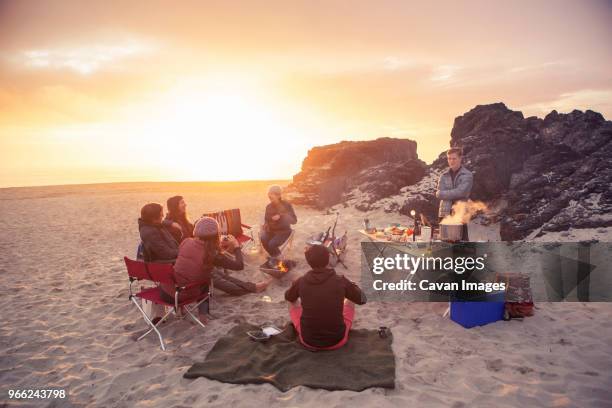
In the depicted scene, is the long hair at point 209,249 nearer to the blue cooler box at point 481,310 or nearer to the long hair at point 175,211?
the long hair at point 175,211

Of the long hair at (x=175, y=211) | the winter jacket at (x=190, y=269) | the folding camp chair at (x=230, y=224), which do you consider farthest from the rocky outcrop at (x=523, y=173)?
the long hair at (x=175, y=211)

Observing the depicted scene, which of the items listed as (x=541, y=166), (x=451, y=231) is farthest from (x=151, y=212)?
(x=541, y=166)

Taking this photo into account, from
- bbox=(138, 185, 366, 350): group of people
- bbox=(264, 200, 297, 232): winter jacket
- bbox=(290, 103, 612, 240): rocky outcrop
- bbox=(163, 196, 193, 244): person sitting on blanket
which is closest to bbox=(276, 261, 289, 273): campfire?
bbox=(138, 185, 366, 350): group of people

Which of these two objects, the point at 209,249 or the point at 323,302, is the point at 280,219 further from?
the point at 323,302

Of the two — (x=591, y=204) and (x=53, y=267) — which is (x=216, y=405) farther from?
(x=591, y=204)

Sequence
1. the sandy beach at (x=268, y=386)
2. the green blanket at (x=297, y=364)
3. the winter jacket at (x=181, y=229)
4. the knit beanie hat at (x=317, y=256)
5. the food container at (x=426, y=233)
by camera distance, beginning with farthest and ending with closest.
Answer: the winter jacket at (x=181, y=229) < the food container at (x=426, y=233) < the knit beanie hat at (x=317, y=256) < the green blanket at (x=297, y=364) < the sandy beach at (x=268, y=386)

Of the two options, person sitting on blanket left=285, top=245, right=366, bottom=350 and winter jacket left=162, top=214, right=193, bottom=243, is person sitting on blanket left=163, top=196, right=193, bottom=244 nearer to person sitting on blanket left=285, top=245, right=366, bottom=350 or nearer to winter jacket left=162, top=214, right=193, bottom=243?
winter jacket left=162, top=214, right=193, bottom=243

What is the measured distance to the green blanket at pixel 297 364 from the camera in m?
3.86

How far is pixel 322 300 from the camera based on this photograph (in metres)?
4.14

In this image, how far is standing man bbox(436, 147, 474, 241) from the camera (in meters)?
6.45

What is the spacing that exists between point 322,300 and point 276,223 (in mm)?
4373

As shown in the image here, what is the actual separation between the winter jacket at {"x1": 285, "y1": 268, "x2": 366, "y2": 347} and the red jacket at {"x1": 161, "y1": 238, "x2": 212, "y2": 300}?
1612 millimetres

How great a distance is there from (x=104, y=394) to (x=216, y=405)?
1.33m

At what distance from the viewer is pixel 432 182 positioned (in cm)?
1462
